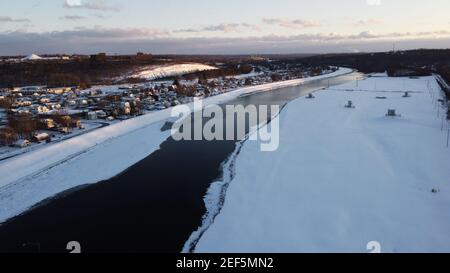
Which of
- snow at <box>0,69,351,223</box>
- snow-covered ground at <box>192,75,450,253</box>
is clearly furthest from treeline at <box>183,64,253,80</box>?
snow-covered ground at <box>192,75,450,253</box>

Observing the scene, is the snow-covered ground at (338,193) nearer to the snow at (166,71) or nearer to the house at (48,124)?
the house at (48,124)

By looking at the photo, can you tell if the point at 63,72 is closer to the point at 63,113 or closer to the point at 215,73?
the point at 215,73

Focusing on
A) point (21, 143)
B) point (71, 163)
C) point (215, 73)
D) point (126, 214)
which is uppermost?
point (215, 73)

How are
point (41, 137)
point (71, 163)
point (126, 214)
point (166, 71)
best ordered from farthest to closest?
point (166, 71) → point (41, 137) → point (71, 163) → point (126, 214)

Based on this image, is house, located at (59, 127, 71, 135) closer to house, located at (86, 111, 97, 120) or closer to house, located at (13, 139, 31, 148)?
house, located at (13, 139, 31, 148)

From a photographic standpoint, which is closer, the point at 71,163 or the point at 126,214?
the point at 126,214

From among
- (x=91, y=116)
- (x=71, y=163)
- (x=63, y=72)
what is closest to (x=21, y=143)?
(x=71, y=163)
